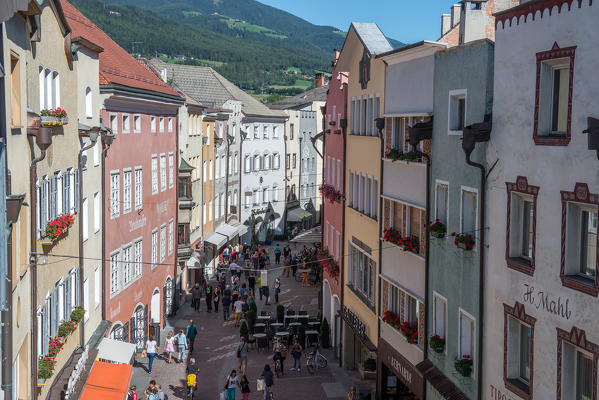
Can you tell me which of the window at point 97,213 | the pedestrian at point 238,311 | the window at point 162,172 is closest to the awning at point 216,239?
the pedestrian at point 238,311

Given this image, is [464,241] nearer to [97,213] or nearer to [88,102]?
[88,102]

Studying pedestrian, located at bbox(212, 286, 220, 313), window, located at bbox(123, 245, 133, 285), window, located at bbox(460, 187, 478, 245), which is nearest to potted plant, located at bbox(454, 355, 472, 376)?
window, located at bbox(460, 187, 478, 245)

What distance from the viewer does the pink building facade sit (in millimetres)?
33438

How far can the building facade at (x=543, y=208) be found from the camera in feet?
44.3

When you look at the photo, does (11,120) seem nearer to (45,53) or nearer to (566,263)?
(45,53)

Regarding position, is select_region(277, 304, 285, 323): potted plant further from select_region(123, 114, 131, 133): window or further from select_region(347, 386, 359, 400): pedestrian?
select_region(123, 114, 131, 133): window

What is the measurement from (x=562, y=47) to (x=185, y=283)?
36151mm

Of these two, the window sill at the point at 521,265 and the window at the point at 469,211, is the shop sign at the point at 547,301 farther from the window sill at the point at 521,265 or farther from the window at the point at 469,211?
the window at the point at 469,211

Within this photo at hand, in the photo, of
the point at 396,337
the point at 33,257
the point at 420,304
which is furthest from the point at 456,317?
the point at 33,257

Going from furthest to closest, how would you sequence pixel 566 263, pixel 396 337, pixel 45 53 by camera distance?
pixel 396 337, pixel 45 53, pixel 566 263

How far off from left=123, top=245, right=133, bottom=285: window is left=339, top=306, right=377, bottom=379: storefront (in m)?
8.70

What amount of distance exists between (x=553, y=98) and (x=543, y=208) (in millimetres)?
2025

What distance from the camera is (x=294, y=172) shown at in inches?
3150

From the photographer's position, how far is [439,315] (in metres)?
20.9
